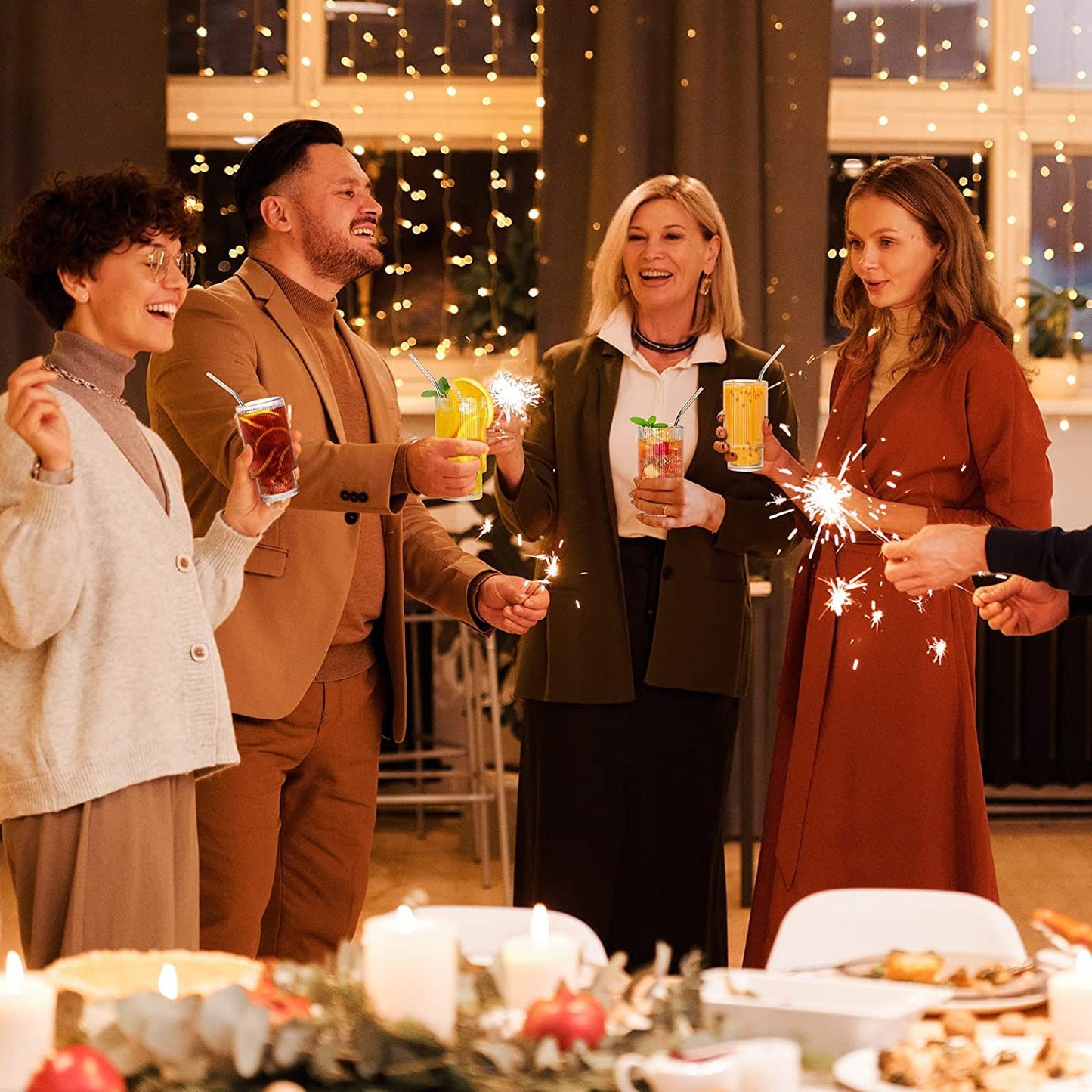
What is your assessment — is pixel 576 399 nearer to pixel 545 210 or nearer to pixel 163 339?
pixel 163 339

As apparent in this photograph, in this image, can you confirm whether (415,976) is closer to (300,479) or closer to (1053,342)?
(300,479)

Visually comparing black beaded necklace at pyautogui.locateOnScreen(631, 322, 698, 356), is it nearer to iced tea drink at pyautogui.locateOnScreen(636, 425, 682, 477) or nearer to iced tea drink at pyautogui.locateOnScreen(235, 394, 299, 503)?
iced tea drink at pyautogui.locateOnScreen(636, 425, 682, 477)

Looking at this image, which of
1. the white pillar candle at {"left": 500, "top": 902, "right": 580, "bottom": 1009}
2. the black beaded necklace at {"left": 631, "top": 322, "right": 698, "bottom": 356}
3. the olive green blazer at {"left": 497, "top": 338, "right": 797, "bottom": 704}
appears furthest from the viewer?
the black beaded necklace at {"left": 631, "top": 322, "right": 698, "bottom": 356}

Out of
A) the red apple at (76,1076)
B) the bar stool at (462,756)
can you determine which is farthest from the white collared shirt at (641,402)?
the red apple at (76,1076)

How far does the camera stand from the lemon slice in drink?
2.39m

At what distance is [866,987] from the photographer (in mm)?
1283

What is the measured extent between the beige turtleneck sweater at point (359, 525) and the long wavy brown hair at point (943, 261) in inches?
39.4

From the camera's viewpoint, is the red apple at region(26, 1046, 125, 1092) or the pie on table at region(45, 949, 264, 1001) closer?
the red apple at region(26, 1046, 125, 1092)

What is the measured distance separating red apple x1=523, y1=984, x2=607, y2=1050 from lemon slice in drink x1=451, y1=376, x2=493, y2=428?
1378 mm

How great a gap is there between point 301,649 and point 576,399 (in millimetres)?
815

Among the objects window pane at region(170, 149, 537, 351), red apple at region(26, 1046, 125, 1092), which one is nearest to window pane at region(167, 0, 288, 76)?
window pane at region(170, 149, 537, 351)

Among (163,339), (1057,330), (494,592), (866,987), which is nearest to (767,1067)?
(866,987)

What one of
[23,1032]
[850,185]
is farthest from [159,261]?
[850,185]

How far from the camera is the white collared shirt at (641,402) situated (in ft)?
9.50
